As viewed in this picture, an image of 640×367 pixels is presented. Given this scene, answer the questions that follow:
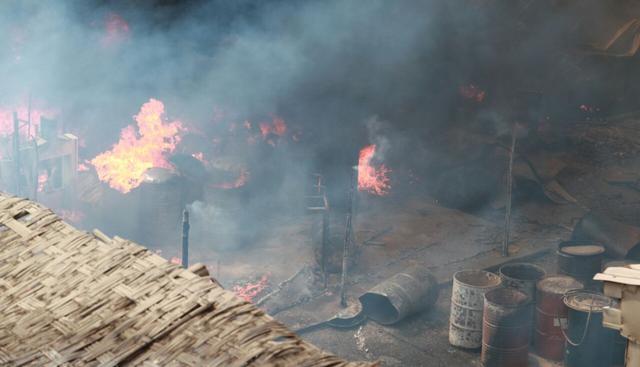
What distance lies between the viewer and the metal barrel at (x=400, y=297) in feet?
39.9

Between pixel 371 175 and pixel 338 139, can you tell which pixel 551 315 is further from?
pixel 338 139

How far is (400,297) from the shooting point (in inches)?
478

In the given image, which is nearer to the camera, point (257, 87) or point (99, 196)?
point (99, 196)

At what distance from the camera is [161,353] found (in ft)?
8.14

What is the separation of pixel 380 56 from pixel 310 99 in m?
2.67

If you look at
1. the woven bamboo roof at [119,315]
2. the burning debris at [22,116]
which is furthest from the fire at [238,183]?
the woven bamboo roof at [119,315]

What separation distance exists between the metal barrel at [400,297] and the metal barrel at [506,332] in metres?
1.69

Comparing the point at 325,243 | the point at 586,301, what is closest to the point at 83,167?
the point at 325,243

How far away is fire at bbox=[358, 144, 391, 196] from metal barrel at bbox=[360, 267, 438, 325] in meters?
7.14

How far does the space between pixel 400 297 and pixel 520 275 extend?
215 centimetres

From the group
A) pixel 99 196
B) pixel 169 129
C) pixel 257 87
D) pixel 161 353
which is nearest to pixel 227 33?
pixel 257 87

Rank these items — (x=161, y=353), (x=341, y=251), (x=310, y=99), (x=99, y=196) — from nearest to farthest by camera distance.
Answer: (x=161, y=353), (x=341, y=251), (x=99, y=196), (x=310, y=99)

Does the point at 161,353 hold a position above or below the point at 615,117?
below

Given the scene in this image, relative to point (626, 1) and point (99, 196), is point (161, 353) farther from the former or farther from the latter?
point (626, 1)
